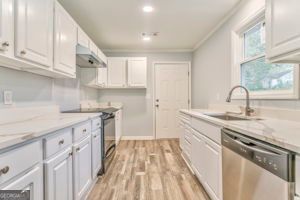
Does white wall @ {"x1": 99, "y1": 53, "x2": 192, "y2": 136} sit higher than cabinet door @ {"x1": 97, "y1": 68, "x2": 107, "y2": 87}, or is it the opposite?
cabinet door @ {"x1": 97, "y1": 68, "x2": 107, "y2": 87}

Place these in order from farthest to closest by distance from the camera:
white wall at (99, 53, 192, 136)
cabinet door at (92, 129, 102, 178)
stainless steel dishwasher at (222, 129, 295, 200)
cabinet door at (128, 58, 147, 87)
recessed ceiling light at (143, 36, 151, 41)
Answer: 1. white wall at (99, 53, 192, 136)
2. cabinet door at (128, 58, 147, 87)
3. recessed ceiling light at (143, 36, 151, 41)
4. cabinet door at (92, 129, 102, 178)
5. stainless steel dishwasher at (222, 129, 295, 200)

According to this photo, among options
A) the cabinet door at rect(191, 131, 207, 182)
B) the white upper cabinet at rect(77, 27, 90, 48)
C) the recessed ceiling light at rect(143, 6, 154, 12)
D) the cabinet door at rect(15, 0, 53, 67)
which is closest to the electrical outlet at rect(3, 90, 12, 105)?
the cabinet door at rect(15, 0, 53, 67)

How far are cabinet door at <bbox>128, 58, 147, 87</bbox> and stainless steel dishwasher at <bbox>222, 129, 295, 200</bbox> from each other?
141 inches

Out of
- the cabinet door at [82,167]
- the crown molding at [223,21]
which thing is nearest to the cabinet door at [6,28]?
the cabinet door at [82,167]

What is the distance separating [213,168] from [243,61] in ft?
5.37

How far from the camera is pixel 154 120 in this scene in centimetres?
554

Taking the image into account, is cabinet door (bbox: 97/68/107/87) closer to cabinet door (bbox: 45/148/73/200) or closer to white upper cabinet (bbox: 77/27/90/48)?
white upper cabinet (bbox: 77/27/90/48)

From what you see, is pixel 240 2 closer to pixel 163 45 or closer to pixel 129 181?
pixel 163 45

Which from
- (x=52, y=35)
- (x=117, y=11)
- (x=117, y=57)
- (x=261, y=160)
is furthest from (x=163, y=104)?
(x=261, y=160)

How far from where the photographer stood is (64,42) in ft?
7.48

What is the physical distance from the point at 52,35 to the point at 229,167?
198 centimetres

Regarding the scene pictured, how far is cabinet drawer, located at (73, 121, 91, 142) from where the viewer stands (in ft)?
6.30

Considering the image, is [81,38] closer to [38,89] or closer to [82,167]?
[38,89]

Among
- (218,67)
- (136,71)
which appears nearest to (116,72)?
(136,71)
